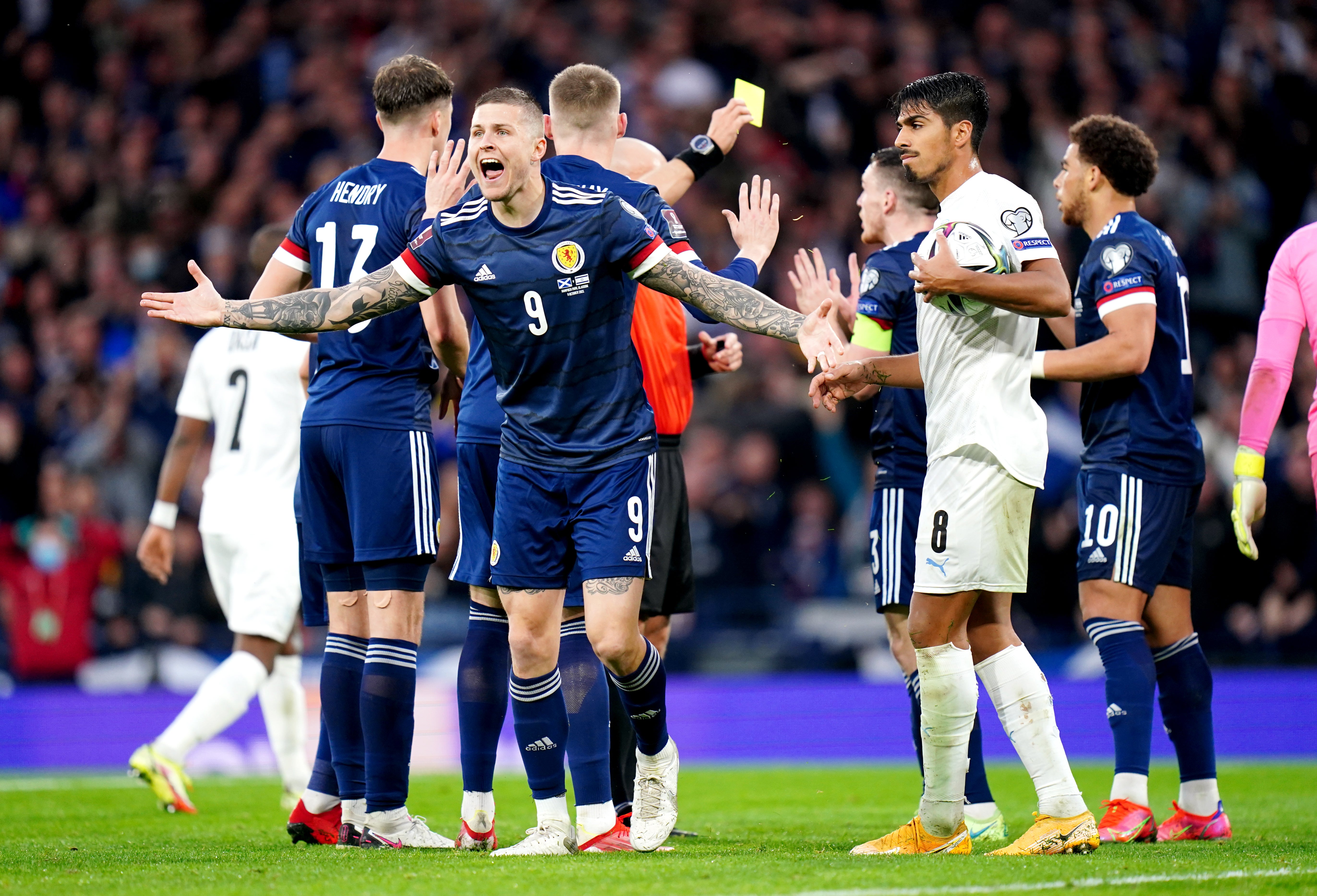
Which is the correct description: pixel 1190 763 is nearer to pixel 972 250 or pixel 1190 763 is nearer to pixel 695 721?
pixel 972 250

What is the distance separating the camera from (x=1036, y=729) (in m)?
5.23

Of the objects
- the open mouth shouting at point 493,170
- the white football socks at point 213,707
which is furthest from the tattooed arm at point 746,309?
the white football socks at point 213,707

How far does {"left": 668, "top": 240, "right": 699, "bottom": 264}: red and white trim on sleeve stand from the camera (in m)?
5.25

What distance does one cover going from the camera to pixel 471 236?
206 inches

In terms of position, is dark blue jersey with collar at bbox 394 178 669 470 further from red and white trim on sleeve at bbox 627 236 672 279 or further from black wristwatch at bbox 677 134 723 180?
black wristwatch at bbox 677 134 723 180

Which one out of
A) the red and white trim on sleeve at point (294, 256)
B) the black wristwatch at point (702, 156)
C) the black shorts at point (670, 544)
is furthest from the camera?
the black wristwatch at point (702, 156)

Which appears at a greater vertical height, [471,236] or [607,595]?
[471,236]

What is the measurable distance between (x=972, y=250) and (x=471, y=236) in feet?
5.67

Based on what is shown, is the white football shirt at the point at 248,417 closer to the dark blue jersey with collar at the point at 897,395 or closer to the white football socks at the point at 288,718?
the white football socks at the point at 288,718

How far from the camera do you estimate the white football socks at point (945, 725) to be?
17.1 feet

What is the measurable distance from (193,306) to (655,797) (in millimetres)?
2404

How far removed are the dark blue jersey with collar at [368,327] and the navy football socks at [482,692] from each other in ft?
2.81

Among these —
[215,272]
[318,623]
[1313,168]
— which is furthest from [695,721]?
[1313,168]

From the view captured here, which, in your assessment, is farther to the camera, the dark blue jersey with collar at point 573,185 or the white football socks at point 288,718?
the white football socks at point 288,718
